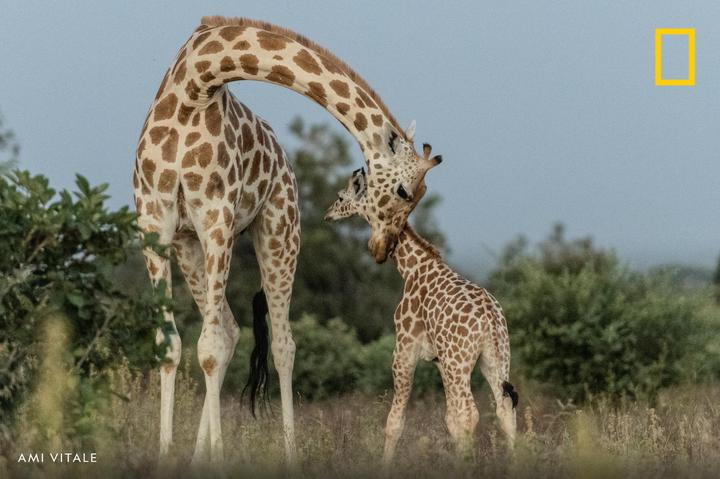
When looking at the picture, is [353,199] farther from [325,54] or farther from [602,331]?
[602,331]

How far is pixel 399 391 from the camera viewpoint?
8.88 meters

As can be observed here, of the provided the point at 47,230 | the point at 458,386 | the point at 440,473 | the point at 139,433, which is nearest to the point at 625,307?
the point at 458,386

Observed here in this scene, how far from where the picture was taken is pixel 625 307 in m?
13.2

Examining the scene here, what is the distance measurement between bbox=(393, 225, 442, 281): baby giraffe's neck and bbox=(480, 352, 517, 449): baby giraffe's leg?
123 centimetres

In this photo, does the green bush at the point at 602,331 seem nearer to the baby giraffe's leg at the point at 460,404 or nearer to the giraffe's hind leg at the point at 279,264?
the giraffe's hind leg at the point at 279,264

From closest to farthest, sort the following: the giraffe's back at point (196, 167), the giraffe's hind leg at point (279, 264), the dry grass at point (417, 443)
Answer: the dry grass at point (417, 443), the giraffe's back at point (196, 167), the giraffe's hind leg at point (279, 264)

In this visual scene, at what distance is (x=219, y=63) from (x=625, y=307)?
22.5 ft

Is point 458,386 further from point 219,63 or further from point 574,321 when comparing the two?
point 574,321

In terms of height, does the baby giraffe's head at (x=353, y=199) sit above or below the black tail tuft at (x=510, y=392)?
above

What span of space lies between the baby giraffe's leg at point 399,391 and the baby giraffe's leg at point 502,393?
0.66m

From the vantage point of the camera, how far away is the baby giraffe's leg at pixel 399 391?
880cm

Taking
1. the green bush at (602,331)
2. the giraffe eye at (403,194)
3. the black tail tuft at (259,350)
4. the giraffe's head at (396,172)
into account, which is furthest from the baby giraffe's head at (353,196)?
the green bush at (602,331)

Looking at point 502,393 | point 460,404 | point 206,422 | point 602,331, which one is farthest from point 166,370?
point 602,331

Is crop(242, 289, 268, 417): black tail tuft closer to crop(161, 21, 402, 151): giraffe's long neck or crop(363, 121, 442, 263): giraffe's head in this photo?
crop(363, 121, 442, 263): giraffe's head
